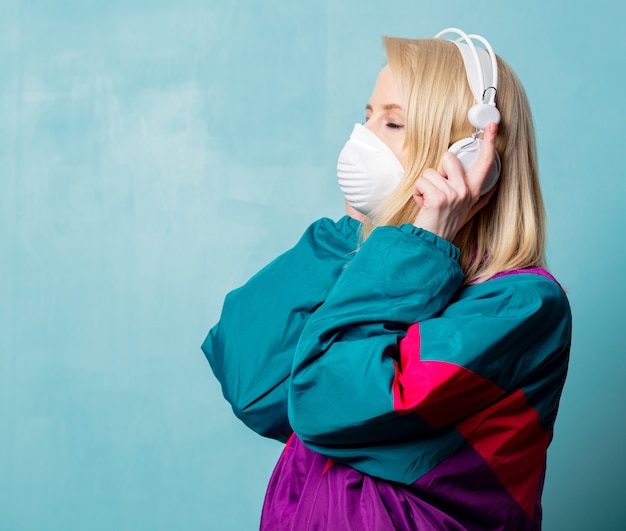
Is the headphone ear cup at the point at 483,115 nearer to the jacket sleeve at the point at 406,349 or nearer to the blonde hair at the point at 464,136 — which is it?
the blonde hair at the point at 464,136

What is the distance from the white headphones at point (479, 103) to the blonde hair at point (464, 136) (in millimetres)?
13

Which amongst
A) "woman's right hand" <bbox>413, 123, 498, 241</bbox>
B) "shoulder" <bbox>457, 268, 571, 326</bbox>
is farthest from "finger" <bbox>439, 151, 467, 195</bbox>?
"shoulder" <bbox>457, 268, 571, 326</bbox>

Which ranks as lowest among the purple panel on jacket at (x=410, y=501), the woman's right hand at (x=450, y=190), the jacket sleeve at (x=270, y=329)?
the purple panel on jacket at (x=410, y=501)

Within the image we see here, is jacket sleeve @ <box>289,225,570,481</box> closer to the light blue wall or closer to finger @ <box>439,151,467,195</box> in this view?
finger @ <box>439,151,467,195</box>

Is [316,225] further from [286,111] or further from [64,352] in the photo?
[64,352]

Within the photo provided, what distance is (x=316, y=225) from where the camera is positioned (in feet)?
4.50

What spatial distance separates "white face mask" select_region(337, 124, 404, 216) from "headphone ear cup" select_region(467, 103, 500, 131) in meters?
0.12

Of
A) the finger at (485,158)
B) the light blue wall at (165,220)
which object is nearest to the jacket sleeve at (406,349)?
the finger at (485,158)

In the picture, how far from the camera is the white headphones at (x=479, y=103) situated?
3.85 ft

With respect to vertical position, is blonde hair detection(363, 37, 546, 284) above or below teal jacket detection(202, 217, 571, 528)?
above

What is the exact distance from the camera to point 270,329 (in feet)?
4.06

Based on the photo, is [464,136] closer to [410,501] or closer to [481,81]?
[481,81]

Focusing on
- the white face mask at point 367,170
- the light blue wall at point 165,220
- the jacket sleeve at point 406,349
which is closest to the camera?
the jacket sleeve at point 406,349

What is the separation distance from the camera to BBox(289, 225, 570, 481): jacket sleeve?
1029 mm
